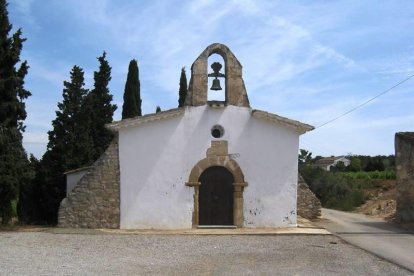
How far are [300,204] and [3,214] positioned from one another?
10.1 m

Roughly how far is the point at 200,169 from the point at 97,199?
3.20 m

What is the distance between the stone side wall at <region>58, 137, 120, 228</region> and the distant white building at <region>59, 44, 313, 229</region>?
0.03 meters

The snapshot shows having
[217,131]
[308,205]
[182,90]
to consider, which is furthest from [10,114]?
[182,90]

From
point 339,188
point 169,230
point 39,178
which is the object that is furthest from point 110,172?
point 339,188

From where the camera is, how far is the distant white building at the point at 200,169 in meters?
14.2

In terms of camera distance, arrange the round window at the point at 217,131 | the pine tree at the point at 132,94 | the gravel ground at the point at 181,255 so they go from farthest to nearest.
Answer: the pine tree at the point at 132,94 → the round window at the point at 217,131 → the gravel ground at the point at 181,255

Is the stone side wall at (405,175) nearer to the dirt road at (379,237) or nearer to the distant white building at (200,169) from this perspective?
the dirt road at (379,237)

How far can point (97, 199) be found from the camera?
14.2 metres

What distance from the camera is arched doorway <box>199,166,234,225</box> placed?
48.6ft

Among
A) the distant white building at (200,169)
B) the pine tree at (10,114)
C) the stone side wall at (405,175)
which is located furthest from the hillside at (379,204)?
the pine tree at (10,114)

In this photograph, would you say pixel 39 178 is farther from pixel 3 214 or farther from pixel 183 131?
pixel 183 131

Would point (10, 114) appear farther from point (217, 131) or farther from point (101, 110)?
point (101, 110)

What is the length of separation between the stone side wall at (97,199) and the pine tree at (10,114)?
1703 mm

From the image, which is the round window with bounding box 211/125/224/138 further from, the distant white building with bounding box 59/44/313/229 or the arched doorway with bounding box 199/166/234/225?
the arched doorway with bounding box 199/166/234/225
